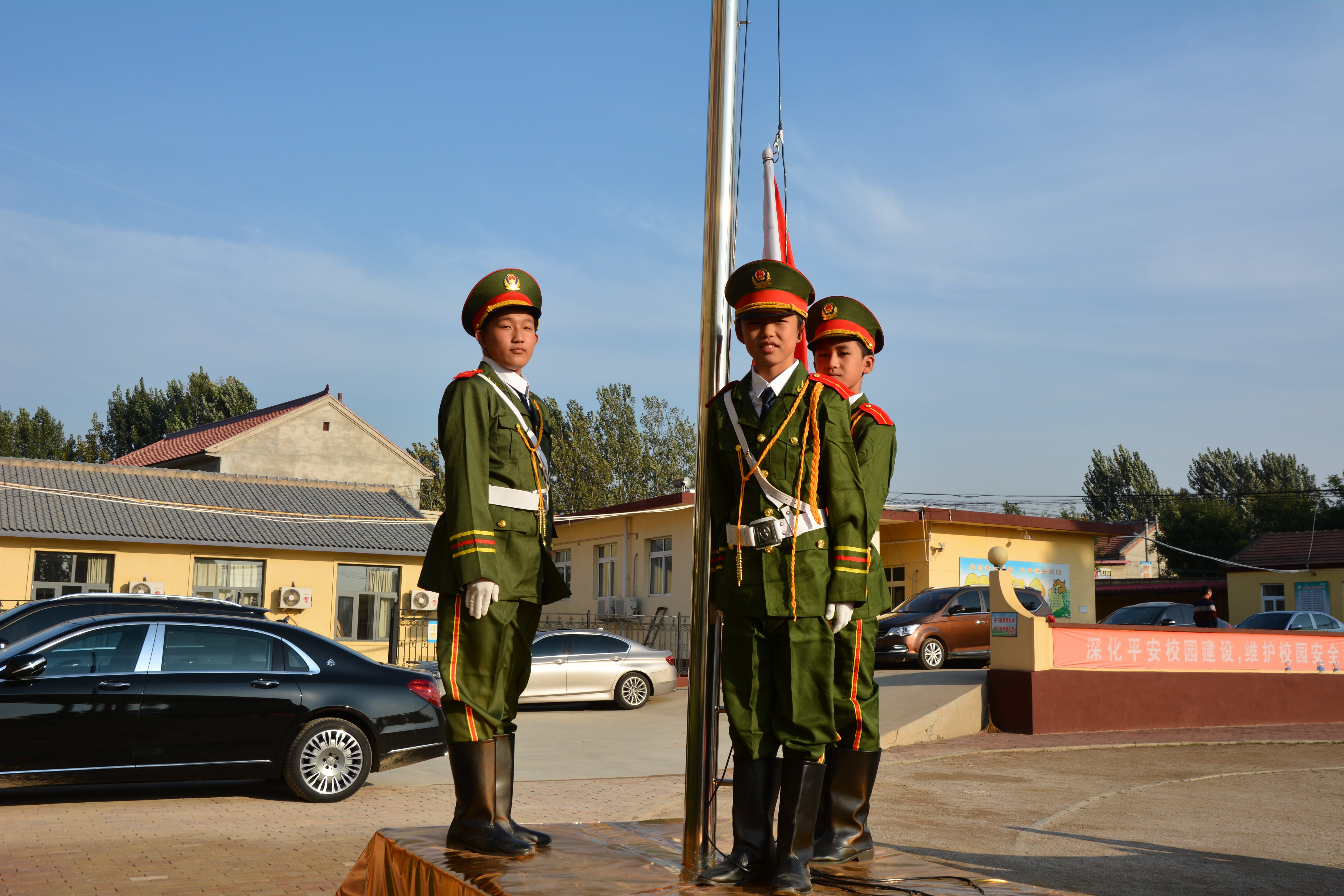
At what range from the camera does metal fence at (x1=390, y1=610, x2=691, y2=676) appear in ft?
81.6

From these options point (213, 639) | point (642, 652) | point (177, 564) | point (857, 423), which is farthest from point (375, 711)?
point (177, 564)

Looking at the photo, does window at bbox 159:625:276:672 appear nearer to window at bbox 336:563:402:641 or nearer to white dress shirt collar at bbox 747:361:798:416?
white dress shirt collar at bbox 747:361:798:416

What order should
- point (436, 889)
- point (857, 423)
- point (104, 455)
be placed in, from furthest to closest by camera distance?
1. point (104, 455)
2. point (857, 423)
3. point (436, 889)

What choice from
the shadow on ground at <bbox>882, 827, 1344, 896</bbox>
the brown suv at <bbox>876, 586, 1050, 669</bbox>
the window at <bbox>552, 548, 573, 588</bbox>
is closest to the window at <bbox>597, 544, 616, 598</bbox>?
the window at <bbox>552, 548, 573, 588</bbox>

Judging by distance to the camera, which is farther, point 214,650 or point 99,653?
point 214,650

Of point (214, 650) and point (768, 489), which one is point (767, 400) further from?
point (214, 650)

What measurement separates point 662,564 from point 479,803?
24.1m

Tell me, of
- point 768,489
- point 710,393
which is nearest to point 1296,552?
point 710,393

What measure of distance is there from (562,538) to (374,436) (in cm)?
1462

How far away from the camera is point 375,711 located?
9102 millimetres

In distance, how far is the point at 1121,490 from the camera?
234ft

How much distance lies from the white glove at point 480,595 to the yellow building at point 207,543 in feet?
70.6

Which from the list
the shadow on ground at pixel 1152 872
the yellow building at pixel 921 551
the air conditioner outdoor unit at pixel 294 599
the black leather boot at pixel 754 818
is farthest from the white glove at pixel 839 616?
the air conditioner outdoor unit at pixel 294 599

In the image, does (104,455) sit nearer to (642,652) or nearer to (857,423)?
(642,652)
